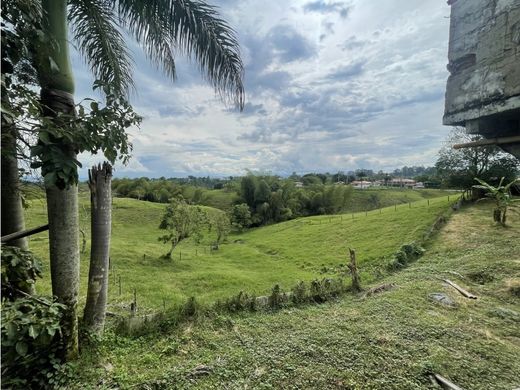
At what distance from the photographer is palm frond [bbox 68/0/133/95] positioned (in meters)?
3.51

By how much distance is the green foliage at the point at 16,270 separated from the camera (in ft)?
7.33

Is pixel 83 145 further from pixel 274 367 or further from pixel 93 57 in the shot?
pixel 274 367

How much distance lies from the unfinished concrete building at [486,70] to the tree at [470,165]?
21.4 metres

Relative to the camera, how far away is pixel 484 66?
7.66 feet

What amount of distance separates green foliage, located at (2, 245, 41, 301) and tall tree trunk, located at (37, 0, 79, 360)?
465 mm

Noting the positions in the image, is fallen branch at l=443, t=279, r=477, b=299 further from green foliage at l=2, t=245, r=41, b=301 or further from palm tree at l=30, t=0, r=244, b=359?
green foliage at l=2, t=245, r=41, b=301

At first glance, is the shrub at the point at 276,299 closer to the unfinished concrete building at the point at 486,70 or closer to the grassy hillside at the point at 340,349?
the grassy hillside at the point at 340,349

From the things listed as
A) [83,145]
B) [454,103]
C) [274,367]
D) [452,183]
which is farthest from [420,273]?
[452,183]

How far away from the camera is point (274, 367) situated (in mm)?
3633

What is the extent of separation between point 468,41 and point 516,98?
0.71 meters

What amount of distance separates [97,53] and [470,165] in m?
26.6

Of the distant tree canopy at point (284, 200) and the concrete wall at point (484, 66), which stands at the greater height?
the concrete wall at point (484, 66)

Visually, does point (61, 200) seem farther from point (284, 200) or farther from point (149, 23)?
point (284, 200)

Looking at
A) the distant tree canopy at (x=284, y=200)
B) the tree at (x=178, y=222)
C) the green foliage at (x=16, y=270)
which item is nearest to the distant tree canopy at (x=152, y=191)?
the distant tree canopy at (x=284, y=200)
